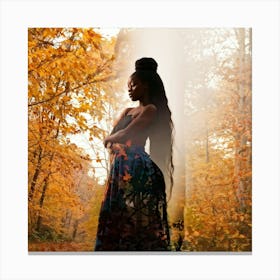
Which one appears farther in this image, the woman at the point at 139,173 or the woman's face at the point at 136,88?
the woman's face at the point at 136,88

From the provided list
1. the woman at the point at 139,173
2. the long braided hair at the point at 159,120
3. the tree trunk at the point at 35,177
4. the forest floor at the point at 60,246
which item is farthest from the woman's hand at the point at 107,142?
the forest floor at the point at 60,246

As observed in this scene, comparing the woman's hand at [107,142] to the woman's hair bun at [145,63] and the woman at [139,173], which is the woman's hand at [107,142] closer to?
the woman at [139,173]

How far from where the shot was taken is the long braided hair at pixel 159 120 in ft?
12.1

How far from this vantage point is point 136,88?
3.75m

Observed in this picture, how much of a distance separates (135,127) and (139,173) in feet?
1.29

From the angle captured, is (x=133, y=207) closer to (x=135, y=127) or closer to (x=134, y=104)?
(x=135, y=127)

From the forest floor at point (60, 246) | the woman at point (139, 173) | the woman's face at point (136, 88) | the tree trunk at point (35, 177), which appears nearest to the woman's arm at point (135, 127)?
the woman at point (139, 173)

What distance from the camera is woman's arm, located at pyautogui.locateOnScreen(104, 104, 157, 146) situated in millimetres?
3703

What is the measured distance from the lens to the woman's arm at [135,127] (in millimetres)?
3703

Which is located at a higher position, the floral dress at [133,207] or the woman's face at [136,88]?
the woman's face at [136,88]

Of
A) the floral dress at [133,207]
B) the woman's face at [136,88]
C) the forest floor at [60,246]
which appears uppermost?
the woman's face at [136,88]

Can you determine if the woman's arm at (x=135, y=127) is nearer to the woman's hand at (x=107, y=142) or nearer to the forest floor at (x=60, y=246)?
the woman's hand at (x=107, y=142)

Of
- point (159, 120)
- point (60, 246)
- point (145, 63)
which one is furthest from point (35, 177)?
point (145, 63)
